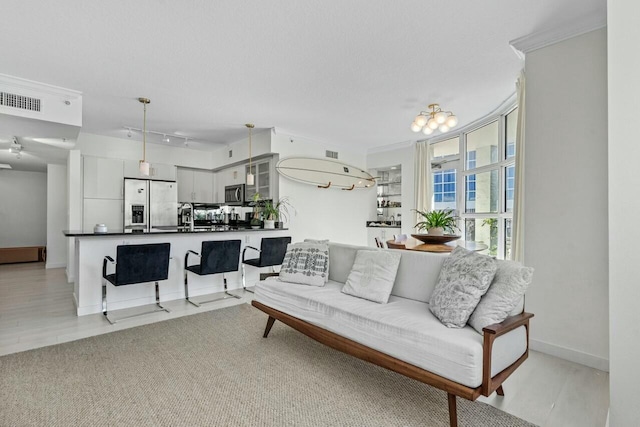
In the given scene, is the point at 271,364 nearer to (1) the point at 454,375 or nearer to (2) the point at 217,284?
(1) the point at 454,375

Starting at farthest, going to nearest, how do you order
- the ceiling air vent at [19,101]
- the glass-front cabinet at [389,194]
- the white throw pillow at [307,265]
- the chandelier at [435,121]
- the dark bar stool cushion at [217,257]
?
the glass-front cabinet at [389,194]
the chandelier at [435,121]
the dark bar stool cushion at [217,257]
the ceiling air vent at [19,101]
the white throw pillow at [307,265]

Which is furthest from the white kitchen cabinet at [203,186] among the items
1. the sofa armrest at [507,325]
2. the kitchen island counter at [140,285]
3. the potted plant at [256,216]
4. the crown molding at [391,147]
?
the sofa armrest at [507,325]

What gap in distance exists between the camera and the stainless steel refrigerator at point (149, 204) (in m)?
6.28

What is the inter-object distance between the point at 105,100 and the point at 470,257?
4.94 m

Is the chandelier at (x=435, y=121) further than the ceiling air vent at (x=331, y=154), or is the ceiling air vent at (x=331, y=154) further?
the ceiling air vent at (x=331, y=154)

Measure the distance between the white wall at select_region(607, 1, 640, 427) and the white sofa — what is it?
0.48m

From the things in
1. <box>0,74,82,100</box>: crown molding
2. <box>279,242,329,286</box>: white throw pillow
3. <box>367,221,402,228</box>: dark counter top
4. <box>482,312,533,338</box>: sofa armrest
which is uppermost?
<box>0,74,82,100</box>: crown molding

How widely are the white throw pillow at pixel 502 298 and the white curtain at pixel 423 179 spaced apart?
463 cm

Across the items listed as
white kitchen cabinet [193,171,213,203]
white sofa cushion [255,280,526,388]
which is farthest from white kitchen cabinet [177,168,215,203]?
white sofa cushion [255,280,526,388]

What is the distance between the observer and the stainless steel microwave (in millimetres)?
6815

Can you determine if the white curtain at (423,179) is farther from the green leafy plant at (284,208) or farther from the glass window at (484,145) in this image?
the green leafy plant at (284,208)

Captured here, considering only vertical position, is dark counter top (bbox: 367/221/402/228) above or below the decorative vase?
below

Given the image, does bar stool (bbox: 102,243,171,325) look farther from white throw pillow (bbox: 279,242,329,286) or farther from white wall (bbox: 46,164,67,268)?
white wall (bbox: 46,164,67,268)

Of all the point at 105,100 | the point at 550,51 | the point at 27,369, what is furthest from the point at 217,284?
the point at 550,51
